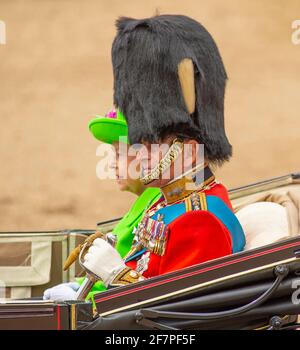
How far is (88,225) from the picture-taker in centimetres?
575

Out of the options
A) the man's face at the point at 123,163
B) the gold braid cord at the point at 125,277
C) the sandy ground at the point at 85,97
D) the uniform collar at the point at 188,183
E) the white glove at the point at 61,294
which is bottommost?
the gold braid cord at the point at 125,277

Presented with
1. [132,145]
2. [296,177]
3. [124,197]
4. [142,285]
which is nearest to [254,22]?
[124,197]

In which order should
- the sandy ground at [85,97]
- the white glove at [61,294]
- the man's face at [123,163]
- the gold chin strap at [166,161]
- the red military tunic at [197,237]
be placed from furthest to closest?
the sandy ground at [85,97] → the man's face at [123,163] → the white glove at [61,294] → the gold chin strap at [166,161] → the red military tunic at [197,237]

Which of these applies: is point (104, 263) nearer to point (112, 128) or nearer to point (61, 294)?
point (61, 294)

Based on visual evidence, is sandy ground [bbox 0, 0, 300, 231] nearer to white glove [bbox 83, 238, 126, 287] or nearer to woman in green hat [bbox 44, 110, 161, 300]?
woman in green hat [bbox 44, 110, 161, 300]

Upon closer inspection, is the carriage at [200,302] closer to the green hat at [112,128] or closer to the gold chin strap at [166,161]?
the gold chin strap at [166,161]

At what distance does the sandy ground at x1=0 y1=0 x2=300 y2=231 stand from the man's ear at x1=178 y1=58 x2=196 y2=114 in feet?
11.3

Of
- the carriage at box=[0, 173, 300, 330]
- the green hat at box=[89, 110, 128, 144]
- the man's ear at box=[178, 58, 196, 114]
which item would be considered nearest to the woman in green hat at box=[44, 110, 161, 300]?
the green hat at box=[89, 110, 128, 144]

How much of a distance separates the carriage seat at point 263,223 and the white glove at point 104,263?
1.02 ft

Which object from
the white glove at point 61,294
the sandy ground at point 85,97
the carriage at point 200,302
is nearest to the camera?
the carriage at point 200,302

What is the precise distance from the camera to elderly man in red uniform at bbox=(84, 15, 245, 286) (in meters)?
2.26

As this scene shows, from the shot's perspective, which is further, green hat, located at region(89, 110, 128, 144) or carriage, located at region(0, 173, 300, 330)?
green hat, located at region(89, 110, 128, 144)

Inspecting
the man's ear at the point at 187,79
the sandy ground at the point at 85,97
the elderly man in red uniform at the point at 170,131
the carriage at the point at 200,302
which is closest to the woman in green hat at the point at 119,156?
the elderly man in red uniform at the point at 170,131

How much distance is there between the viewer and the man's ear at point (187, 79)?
2.31 m
